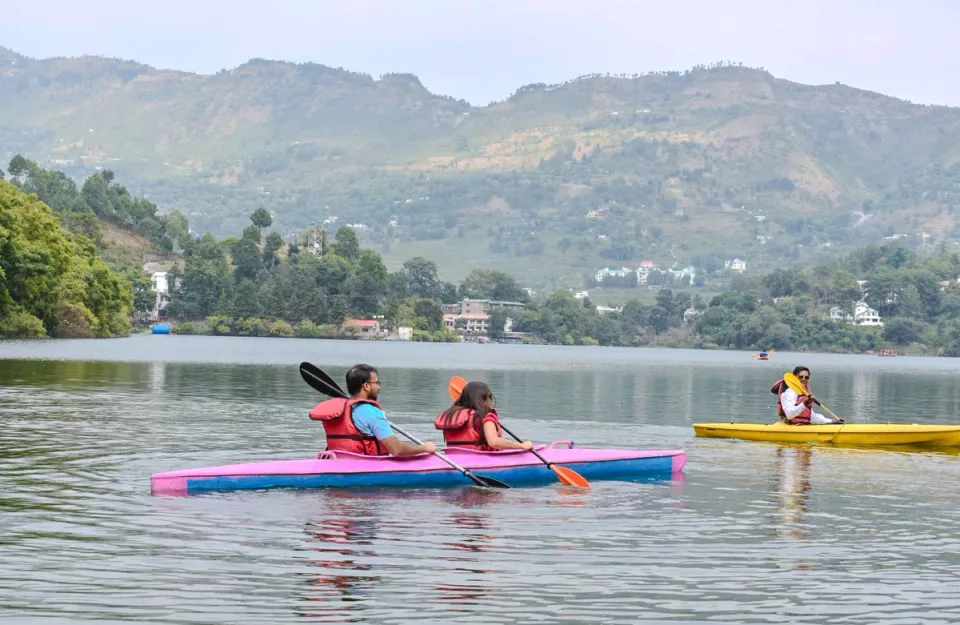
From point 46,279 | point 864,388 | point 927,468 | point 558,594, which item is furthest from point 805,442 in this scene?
point 46,279

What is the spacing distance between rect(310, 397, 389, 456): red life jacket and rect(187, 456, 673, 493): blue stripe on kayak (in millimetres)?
529

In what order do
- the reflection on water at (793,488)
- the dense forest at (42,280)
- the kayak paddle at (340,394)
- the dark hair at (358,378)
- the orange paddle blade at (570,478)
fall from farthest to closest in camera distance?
the dense forest at (42,280)
the orange paddle blade at (570,478)
the kayak paddle at (340,394)
the dark hair at (358,378)
the reflection on water at (793,488)

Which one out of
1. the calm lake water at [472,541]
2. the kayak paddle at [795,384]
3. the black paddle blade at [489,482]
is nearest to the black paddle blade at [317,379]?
the calm lake water at [472,541]

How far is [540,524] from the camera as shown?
58.3 feet

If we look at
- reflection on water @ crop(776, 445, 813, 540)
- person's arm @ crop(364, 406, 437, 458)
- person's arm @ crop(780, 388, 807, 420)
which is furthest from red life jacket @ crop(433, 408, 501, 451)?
person's arm @ crop(780, 388, 807, 420)

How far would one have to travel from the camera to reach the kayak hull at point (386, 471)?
1919 centimetres

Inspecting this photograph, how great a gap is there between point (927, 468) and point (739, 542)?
12040mm

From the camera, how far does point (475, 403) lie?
70.9 ft

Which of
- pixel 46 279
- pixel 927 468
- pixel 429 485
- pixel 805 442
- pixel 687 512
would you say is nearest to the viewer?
pixel 687 512

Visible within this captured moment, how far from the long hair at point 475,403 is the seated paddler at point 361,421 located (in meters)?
1.41

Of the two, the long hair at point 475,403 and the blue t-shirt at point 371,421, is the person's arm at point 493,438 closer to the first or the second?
the long hair at point 475,403

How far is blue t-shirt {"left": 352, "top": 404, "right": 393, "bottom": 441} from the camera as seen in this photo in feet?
65.5

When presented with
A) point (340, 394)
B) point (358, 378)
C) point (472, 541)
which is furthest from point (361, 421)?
point (472, 541)

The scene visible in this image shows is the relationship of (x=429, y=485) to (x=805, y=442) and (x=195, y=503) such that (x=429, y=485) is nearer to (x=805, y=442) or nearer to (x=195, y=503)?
(x=195, y=503)
